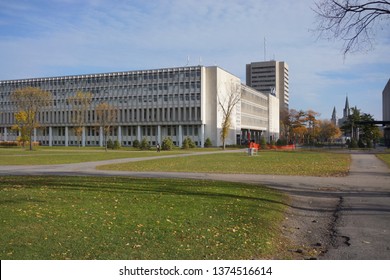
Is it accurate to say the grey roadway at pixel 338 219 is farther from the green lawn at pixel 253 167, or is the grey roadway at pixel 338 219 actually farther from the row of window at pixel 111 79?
the row of window at pixel 111 79

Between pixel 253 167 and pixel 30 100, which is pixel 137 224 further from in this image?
pixel 30 100

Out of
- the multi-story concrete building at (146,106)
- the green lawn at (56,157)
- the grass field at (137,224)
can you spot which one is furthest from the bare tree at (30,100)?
the grass field at (137,224)

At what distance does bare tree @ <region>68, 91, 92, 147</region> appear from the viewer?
90500 mm

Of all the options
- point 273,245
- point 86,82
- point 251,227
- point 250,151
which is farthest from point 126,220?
point 86,82

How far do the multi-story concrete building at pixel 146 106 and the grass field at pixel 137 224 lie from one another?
82042 millimetres

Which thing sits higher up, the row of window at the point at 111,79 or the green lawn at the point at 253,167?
the row of window at the point at 111,79

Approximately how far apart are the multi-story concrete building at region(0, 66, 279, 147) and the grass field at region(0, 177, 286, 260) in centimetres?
8204

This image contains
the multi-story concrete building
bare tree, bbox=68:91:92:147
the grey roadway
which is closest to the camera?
the grey roadway

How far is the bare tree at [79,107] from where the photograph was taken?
9050cm

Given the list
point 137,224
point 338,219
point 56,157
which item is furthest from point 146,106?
point 137,224

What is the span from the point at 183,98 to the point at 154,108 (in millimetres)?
7673

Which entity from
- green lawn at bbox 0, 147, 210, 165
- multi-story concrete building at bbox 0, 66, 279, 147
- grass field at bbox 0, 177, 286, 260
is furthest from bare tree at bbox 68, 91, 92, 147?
grass field at bbox 0, 177, 286, 260

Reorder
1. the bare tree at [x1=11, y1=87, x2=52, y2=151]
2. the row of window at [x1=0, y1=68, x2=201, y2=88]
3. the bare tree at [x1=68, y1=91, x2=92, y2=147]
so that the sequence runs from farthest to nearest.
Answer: the row of window at [x1=0, y1=68, x2=201, y2=88] < the bare tree at [x1=68, y1=91, x2=92, y2=147] < the bare tree at [x1=11, y1=87, x2=52, y2=151]

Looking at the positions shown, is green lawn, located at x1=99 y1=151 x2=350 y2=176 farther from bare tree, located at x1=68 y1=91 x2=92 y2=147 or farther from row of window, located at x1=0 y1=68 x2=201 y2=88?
row of window, located at x1=0 y1=68 x2=201 y2=88
